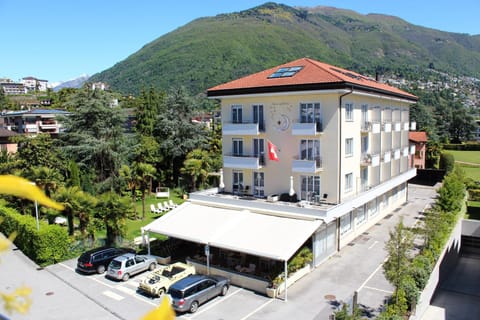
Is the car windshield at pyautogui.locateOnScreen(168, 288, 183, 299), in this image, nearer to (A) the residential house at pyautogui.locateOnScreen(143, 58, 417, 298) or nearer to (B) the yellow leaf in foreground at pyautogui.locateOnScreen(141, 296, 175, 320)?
(A) the residential house at pyautogui.locateOnScreen(143, 58, 417, 298)

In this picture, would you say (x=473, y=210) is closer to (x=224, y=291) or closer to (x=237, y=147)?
(x=237, y=147)

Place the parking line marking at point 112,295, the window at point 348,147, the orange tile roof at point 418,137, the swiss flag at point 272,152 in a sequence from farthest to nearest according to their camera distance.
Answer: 1. the orange tile roof at point 418,137
2. the window at point 348,147
3. the swiss flag at point 272,152
4. the parking line marking at point 112,295

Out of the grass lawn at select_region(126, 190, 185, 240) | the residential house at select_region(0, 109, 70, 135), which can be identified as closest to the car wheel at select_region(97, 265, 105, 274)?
the grass lawn at select_region(126, 190, 185, 240)

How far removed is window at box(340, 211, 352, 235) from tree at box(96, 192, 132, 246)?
15824 mm

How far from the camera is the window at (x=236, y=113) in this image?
104 ft

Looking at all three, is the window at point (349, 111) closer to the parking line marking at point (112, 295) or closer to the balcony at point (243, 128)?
the balcony at point (243, 128)

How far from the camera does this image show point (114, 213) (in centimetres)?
2853

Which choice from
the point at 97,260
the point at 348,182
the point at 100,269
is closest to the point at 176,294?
the point at 100,269

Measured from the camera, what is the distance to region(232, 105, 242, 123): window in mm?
31797

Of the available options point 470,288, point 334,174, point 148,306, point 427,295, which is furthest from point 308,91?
point 470,288

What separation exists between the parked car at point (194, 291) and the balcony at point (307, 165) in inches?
385

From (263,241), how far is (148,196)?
2813cm

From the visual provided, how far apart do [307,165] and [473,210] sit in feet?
86.1

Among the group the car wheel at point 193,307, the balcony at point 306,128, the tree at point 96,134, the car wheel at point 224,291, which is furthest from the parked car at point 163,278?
the tree at point 96,134
